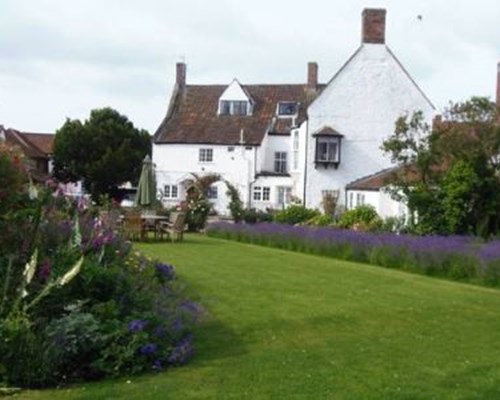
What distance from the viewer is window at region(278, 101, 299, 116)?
58000mm

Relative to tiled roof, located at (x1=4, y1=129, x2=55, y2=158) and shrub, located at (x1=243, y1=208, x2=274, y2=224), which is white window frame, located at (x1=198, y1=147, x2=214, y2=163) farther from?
tiled roof, located at (x1=4, y1=129, x2=55, y2=158)

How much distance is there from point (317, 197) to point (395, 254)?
26476mm

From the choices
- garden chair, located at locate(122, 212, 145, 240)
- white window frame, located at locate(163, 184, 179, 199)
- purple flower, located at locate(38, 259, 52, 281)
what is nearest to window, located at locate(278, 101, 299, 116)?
white window frame, located at locate(163, 184, 179, 199)

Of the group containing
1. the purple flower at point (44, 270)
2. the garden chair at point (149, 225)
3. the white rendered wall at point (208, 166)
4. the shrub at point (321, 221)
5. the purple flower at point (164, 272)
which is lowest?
the purple flower at point (164, 272)

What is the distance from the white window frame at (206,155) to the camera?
187 feet

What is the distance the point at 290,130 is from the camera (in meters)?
57.1

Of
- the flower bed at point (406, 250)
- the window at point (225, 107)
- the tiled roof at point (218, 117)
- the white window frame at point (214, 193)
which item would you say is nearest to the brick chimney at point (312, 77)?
the tiled roof at point (218, 117)

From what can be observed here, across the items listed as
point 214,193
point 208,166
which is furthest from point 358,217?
point 208,166

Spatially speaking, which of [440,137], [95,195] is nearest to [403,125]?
[440,137]

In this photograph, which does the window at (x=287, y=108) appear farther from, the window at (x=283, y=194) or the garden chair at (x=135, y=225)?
the garden chair at (x=135, y=225)

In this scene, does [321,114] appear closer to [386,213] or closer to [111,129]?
[386,213]

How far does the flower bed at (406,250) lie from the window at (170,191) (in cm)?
2881

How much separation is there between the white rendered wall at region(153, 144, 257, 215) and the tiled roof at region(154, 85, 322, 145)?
24.3 inches

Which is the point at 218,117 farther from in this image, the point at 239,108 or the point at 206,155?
the point at 206,155
